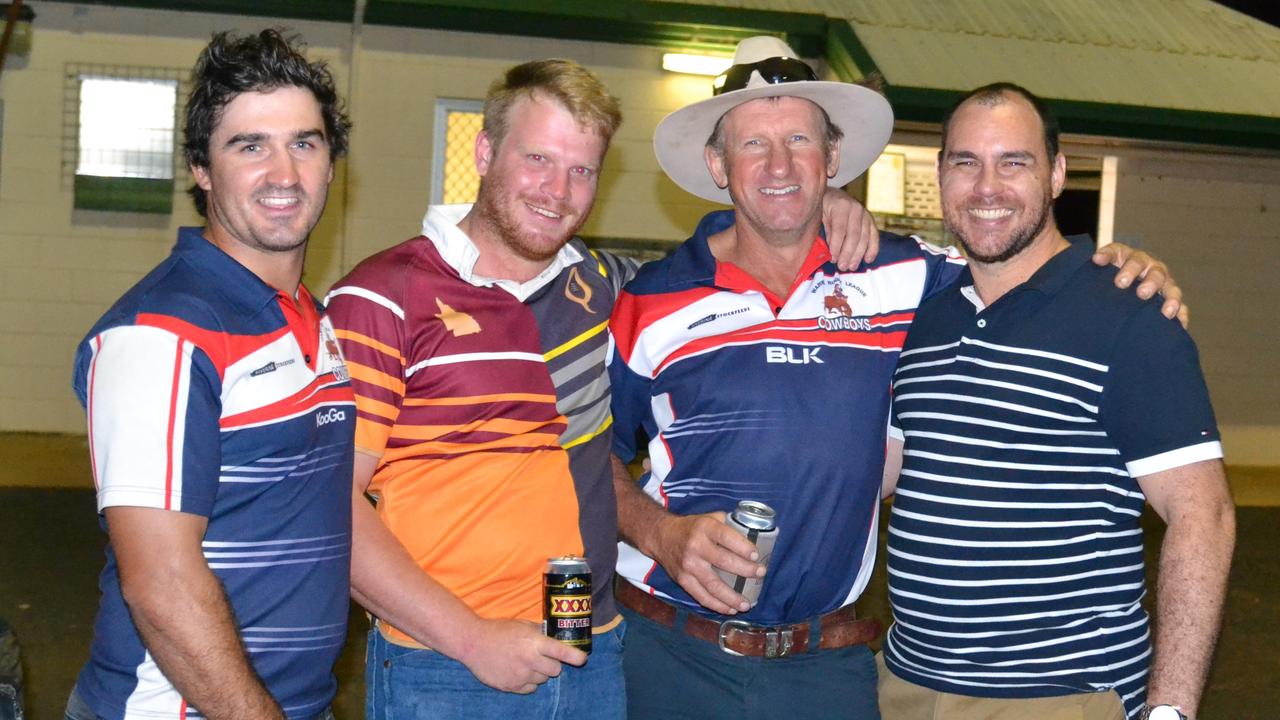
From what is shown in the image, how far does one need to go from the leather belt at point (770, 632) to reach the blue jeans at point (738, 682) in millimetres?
22

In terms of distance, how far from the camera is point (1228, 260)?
570 inches

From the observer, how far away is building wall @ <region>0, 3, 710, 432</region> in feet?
39.1

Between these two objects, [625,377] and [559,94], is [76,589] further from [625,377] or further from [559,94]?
[559,94]

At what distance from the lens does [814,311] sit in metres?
3.69

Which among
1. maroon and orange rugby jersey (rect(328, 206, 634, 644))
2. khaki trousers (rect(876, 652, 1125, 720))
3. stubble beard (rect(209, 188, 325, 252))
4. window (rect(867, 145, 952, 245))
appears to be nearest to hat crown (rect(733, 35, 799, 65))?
maroon and orange rugby jersey (rect(328, 206, 634, 644))

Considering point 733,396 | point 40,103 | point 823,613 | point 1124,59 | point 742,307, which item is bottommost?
point 823,613

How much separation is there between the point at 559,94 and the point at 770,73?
32.8 inches

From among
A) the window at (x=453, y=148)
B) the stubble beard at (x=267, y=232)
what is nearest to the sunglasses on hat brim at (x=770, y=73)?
the stubble beard at (x=267, y=232)

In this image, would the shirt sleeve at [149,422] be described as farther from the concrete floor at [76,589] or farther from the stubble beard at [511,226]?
the concrete floor at [76,589]

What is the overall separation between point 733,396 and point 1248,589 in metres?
7.06

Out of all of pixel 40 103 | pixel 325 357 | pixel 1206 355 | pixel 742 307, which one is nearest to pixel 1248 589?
pixel 1206 355

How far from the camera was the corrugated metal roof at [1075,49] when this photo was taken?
40.0 feet

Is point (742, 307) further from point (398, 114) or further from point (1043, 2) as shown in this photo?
point (1043, 2)

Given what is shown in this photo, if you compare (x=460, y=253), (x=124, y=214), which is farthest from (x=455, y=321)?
(x=124, y=214)
